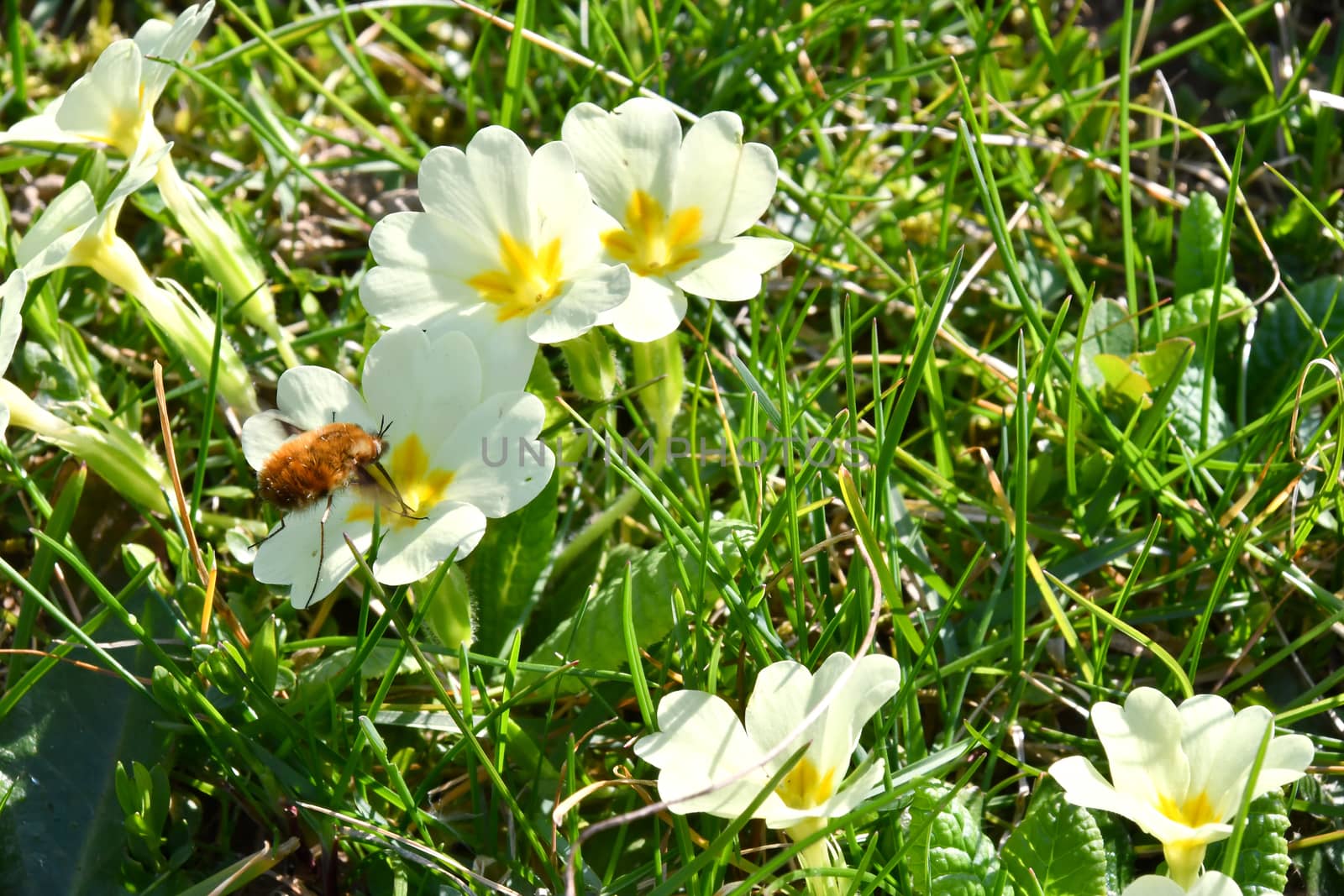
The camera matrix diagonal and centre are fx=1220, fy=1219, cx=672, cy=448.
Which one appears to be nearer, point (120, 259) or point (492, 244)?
point (492, 244)

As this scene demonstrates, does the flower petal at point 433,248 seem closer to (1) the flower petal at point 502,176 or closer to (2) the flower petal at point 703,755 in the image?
(1) the flower petal at point 502,176

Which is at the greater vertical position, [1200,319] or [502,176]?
[502,176]

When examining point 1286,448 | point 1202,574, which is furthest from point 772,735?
point 1286,448

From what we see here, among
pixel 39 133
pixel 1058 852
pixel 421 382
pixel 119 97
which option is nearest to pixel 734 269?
pixel 421 382

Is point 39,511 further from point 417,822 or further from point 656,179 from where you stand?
point 656,179

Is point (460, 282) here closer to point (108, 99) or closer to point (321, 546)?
point (321, 546)

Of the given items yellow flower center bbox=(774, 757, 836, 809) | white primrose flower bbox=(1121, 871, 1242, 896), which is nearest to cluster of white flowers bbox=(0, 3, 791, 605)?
yellow flower center bbox=(774, 757, 836, 809)

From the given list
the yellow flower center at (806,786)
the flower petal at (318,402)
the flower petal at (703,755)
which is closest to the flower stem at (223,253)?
the flower petal at (318,402)

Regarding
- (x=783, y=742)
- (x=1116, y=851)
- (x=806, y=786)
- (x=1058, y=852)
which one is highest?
Answer: (x=783, y=742)

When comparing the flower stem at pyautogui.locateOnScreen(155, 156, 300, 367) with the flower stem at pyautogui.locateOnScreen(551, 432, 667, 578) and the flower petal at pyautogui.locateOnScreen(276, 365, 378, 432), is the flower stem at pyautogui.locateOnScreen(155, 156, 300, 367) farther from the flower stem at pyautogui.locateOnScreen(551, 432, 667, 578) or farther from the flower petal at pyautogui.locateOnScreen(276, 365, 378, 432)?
the flower stem at pyautogui.locateOnScreen(551, 432, 667, 578)
